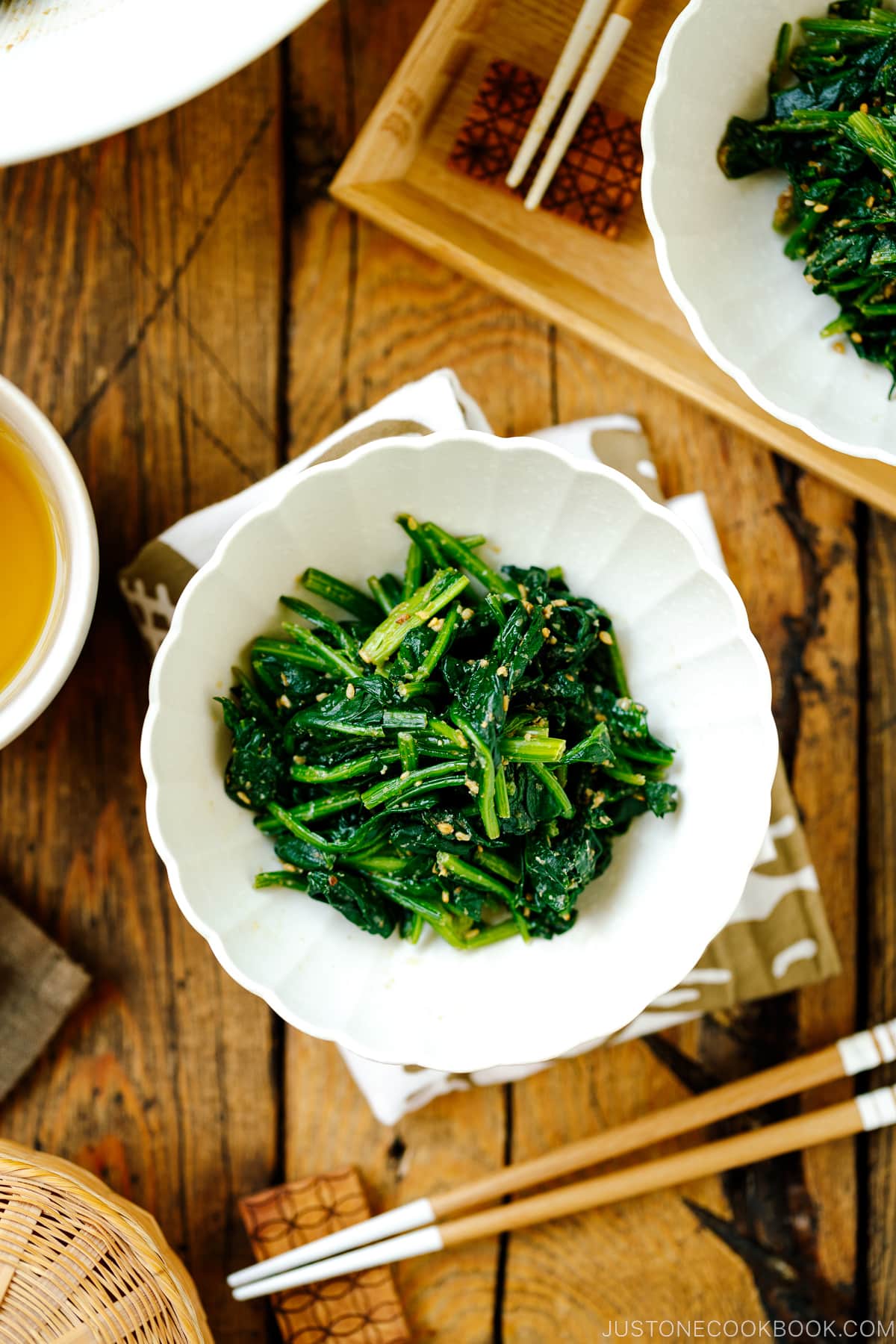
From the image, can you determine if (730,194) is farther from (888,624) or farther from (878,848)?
(878,848)

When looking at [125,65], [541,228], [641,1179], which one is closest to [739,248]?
[541,228]

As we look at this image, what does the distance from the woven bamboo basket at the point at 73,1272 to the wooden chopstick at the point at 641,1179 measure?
290mm

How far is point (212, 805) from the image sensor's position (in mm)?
1633

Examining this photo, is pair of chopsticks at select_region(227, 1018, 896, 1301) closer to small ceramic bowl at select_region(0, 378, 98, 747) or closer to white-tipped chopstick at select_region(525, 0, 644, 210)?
small ceramic bowl at select_region(0, 378, 98, 747)

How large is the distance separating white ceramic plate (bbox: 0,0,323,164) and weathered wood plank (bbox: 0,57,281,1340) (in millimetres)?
616

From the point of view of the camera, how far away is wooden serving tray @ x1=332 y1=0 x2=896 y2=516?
1.87 m

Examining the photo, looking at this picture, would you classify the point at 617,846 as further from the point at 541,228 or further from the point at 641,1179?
the point at 541,228

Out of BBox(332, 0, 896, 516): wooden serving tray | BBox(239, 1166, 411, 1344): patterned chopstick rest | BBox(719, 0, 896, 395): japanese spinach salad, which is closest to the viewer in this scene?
BBox(719, 0, 896, 395): japanese spinach salad

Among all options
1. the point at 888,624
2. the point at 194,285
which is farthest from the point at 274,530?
the point at 888,624

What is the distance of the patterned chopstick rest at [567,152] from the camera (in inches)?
75.3

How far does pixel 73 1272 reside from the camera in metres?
1.73

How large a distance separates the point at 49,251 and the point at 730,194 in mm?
1311

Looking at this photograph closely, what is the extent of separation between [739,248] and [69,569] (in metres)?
1.30

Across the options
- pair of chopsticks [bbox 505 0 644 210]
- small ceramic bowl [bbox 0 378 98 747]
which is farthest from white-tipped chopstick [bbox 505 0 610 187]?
small ceramic bowl [bbox 0 378 98 747]
